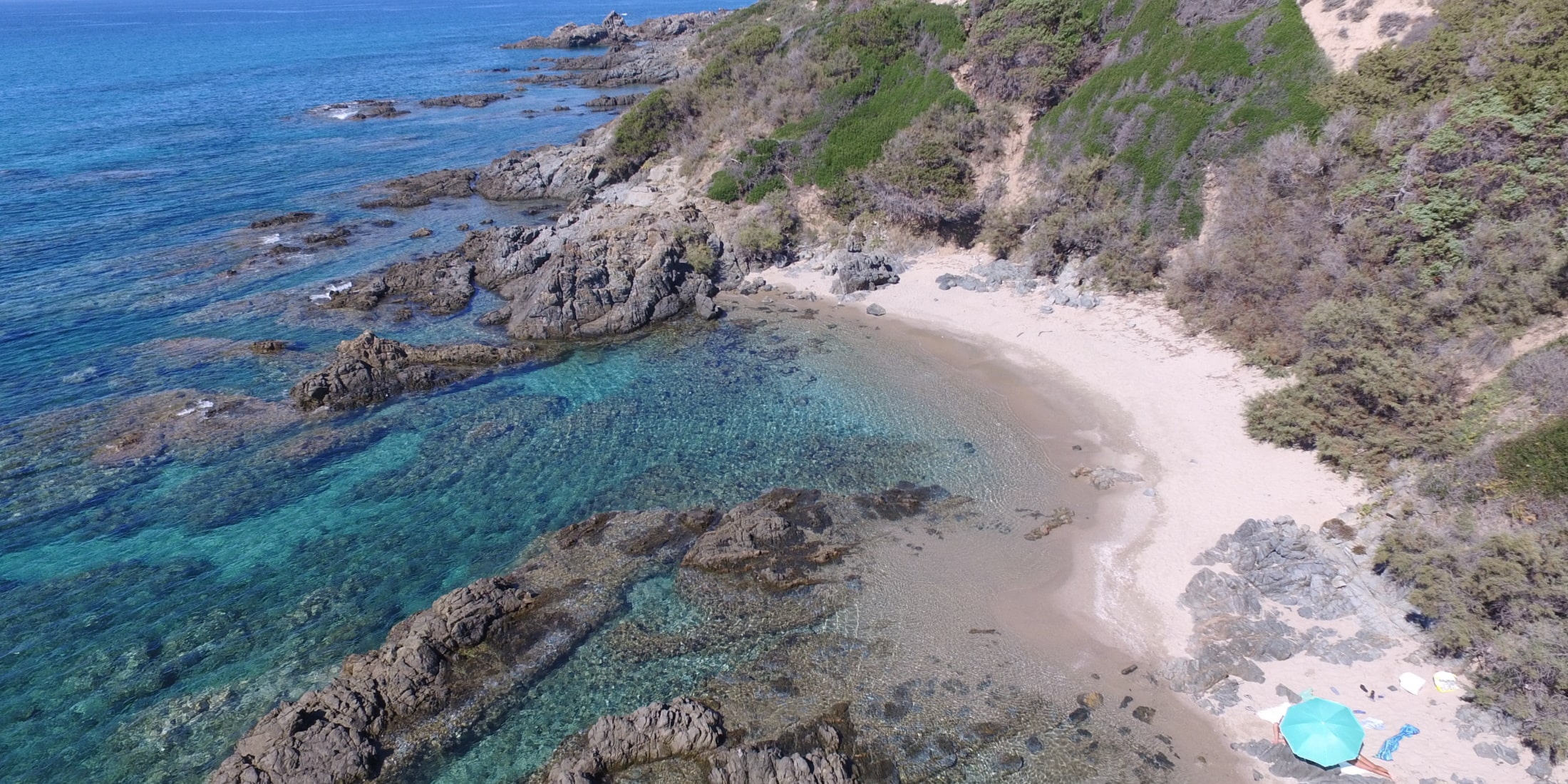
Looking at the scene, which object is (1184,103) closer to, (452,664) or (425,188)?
(452,664)

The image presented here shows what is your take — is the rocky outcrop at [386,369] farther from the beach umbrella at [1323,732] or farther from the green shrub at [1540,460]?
the green shrub at [1540,460]

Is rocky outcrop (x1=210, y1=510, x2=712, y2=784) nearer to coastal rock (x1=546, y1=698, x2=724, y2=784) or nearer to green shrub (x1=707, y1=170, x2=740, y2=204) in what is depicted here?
coastal rock (x1=546, y1=698, x2=724, y2=784)

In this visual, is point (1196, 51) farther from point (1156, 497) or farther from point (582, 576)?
point (582, 576)

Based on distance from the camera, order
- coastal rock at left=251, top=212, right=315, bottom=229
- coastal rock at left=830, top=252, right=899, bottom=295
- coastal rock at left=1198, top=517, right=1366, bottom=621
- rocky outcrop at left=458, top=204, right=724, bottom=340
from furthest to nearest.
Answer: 1. coastal rock at left=251, top=212, right=315, bottom=229
2. coastal rock at left=830, top=252, right=899, bottom=295
3. rocky outcrop at left=458, top=204, right=724, bottom=340
4. coastal rock at left=1198, top=517, right=1366, bottom=621

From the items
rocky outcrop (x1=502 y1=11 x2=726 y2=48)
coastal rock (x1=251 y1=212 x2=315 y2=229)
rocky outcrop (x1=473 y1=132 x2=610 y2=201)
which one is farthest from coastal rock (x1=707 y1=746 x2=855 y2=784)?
rocky outcrop (x1=502 y1=11 x2=726 y2=48)

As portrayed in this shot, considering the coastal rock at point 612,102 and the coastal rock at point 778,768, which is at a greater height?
the coastal rock at point 612,102

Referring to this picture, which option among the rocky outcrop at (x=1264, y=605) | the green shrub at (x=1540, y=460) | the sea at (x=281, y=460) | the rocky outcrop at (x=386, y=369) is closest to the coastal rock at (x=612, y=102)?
the sea at (x=281, y=460)

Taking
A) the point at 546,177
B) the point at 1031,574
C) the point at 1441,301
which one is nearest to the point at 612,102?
the point at 546,177
